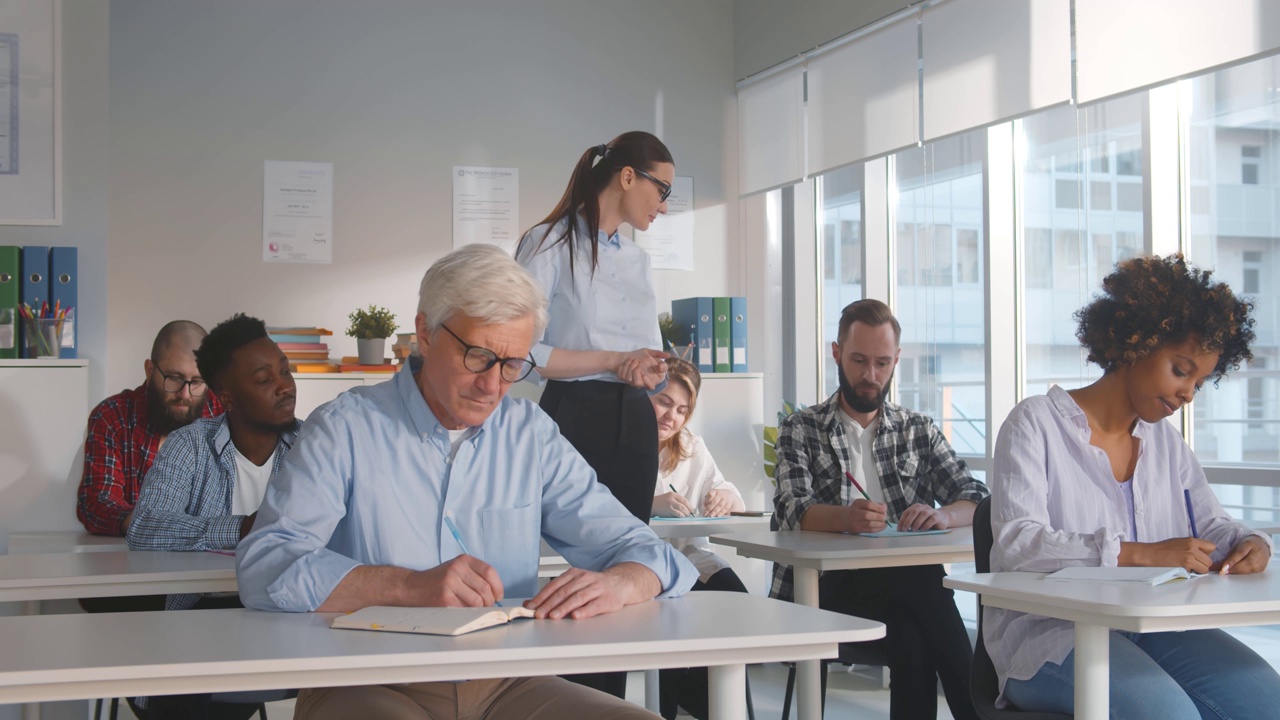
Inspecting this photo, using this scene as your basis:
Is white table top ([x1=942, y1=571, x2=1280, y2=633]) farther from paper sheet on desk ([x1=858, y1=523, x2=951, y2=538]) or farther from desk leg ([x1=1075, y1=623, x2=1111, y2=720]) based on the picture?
paper sheet on desk ([x1=858, y1=523, x2=951, y2=538])

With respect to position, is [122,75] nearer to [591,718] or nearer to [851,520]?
[851,520]

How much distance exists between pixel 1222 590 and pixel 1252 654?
0.33 metres

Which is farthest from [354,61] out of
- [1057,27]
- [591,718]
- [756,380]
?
[591,718]

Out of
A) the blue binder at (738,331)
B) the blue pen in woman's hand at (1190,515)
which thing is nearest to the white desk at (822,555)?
the blue pen in woman's hand at (1190,515)

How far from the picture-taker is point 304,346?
493 centimetres

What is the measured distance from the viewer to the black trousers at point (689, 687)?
355 centimetres

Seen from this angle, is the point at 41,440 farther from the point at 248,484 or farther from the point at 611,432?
the point at 611,432

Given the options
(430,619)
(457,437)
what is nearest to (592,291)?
(457,437)

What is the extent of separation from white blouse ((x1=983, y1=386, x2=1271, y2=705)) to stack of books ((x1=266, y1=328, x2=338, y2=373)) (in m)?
3.28

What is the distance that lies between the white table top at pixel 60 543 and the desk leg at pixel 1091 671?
6.80 ft

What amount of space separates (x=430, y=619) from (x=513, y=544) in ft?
1.33

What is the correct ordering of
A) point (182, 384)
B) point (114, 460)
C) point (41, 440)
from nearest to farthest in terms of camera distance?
point (114, 460), point (182, 384), point (41, 440)

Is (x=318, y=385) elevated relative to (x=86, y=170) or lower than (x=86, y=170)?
lower

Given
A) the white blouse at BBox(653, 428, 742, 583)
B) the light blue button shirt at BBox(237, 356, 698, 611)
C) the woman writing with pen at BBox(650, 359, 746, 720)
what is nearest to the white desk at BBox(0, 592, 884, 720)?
the light blue button shirt at BBox(237, 356, 698, 611)
